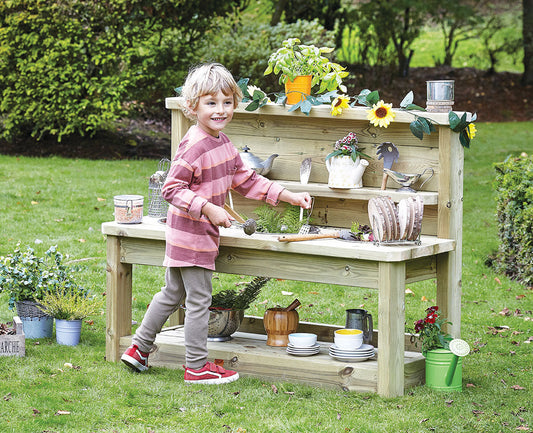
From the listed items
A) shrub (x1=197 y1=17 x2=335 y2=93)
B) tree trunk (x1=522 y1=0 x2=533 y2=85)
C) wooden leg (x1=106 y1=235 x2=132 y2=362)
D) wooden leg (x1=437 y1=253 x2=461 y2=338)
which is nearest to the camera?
wooden leg (x1=437 y1=253 x2=461 y2=338)

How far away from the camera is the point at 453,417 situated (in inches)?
156

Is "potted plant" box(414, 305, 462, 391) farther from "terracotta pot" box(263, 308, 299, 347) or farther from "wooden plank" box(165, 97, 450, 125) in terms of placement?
"wooden plank" box(165, 97, 450, 125)

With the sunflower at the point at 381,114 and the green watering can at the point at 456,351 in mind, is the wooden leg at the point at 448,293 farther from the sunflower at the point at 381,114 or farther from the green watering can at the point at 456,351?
the sunflower at the point at 381,114

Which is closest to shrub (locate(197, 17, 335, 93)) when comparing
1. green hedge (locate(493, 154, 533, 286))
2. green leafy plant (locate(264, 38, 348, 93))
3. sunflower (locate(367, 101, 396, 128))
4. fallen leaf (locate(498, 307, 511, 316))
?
green hedge (locate(493, 154, 533, 286))

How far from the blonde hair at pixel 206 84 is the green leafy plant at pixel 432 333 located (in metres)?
1.51

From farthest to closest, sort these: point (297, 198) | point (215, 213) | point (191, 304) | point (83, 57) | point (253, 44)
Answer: point (253, 44) → point (83, 57) → point (297, 198) → point (191, 304) → point (215, 213)

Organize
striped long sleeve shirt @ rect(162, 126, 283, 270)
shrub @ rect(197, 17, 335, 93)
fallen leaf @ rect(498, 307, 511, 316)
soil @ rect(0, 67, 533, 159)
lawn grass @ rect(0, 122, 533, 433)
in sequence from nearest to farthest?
lawn grass @ rect(0, 122, 533, 433), striped long sleeve shirt @ rect(162, 126, 283, 270), fallen leaf @ rect(498, 307, 511, 316), soil @ rect(0, 67, 533, 159), shrub @ rect(197, 17, 335, 93)

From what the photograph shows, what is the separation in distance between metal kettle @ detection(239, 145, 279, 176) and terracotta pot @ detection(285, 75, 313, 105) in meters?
0.34

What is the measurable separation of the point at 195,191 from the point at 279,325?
933 millimetres

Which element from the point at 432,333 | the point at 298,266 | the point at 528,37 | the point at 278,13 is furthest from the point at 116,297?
the point at 528,37

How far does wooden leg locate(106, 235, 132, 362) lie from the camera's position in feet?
15.9

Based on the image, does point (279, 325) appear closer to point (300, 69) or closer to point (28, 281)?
point (300, 69)

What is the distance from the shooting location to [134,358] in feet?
15.0

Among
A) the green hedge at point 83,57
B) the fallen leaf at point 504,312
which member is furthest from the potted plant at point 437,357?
the green hedge at point 83,57
